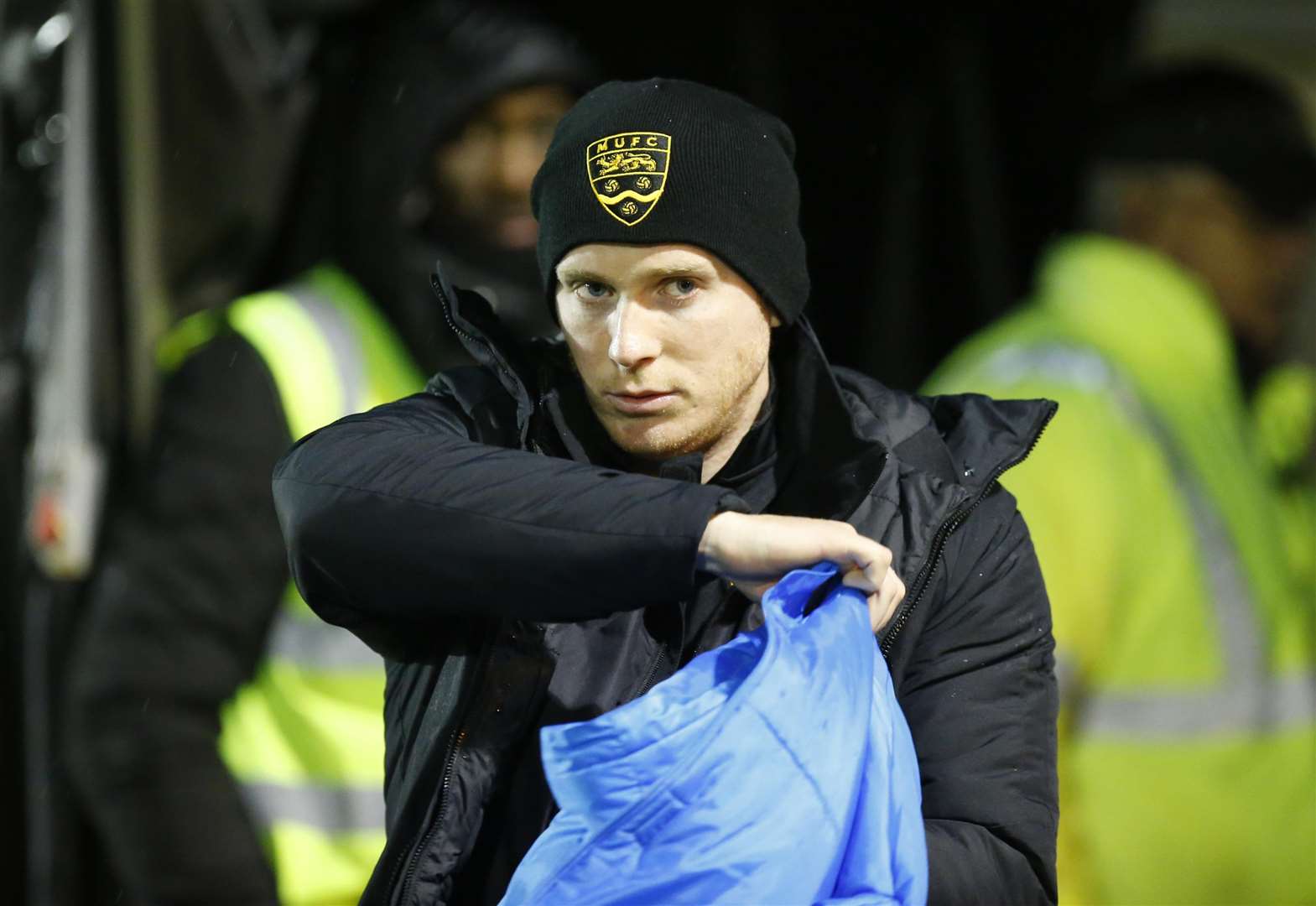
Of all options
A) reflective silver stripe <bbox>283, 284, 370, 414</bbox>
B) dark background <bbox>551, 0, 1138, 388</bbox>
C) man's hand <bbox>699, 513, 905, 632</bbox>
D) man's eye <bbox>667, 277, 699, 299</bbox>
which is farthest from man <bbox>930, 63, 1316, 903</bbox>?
man's hand <bbox>699, 513, 905, 632</bbox>

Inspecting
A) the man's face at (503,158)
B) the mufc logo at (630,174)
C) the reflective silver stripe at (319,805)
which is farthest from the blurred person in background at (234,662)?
the mufc logo at (630,174)

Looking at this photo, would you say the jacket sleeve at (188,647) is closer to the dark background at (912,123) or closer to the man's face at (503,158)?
the man's face at (503,158)

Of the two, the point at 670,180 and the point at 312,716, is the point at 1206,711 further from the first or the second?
the point at 670,180

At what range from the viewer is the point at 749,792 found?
1770mm

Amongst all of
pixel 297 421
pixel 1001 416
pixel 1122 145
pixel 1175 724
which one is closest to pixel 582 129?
pixel 1001 416

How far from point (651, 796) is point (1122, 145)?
9.38 feet

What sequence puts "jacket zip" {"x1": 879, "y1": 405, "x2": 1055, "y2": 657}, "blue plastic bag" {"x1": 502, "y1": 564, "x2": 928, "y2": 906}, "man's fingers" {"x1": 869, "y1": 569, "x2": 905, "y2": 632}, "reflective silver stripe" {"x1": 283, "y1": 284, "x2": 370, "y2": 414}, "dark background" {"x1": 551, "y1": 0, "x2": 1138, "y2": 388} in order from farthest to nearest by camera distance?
"dark background" {"x1": 551, "y1": 0, "x2": 1138, "y2": 388} < "reflective silver stripe" {"x1": 283, "y1": 284, "x2": 370, "y2": 414} < "jacket zip" {"x1": 879, "y1": 405, "x2": 1055, "y2": 657} < "man's fingers" {"x1": 869, "y1": 569, "x2": 905, "y2": 632} < "blue plastic bag" {"x1": 502, "y1": 564, "x2": 928, "y2": 906}

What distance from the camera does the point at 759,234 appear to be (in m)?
2.04

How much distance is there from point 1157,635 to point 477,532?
1.97 metres

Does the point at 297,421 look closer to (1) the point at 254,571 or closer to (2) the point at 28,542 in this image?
(1) the point at 254,571

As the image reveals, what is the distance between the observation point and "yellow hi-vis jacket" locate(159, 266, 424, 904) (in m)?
3.26

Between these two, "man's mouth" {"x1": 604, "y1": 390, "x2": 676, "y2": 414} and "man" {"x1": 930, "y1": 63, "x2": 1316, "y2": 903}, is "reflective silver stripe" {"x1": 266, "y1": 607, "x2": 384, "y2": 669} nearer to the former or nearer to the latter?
"man" {"x1": 930, "y1": 63, "x2": 1316, "y2": 903}

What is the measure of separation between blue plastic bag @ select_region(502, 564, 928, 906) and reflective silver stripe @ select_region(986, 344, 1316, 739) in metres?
1.79

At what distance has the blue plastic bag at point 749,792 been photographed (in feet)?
5.76
